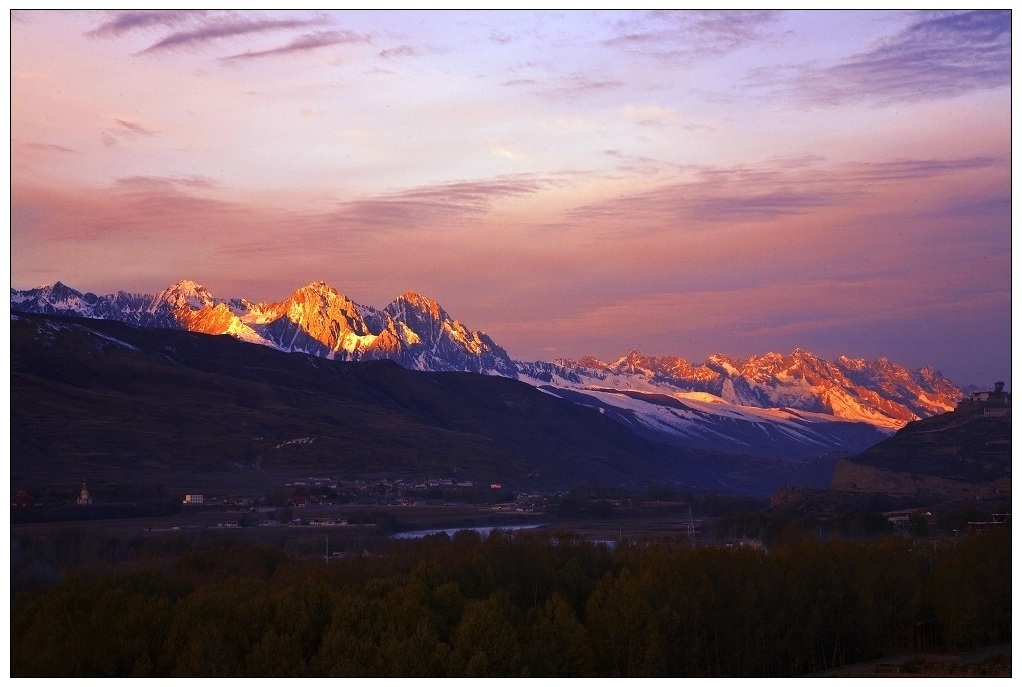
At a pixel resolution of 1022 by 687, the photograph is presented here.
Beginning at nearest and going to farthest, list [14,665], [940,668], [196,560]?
[14,665] < [940,668] < [196,560]

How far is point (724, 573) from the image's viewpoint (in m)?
79.9

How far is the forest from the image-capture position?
61.9 meters

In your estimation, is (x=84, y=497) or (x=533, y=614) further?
(x=84, y=497)

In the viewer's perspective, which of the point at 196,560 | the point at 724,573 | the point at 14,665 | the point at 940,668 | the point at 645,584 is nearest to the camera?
the point at 14,665

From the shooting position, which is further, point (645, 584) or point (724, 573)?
point (724, 573)

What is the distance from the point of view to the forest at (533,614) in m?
61.9

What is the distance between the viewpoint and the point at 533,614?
7112 cm

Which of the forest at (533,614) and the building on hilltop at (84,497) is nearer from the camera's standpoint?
the forest at (533,614)

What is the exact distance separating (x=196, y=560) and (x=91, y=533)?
51.2 metres

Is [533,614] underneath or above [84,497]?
underneath

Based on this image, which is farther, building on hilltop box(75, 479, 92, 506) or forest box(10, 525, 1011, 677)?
building on hilltop box(75, 479, 92, 506)

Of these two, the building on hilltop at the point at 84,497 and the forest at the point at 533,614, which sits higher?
the building on hilltop at the point at 84,497

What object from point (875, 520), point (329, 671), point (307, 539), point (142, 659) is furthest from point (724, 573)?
point (307, 539)
